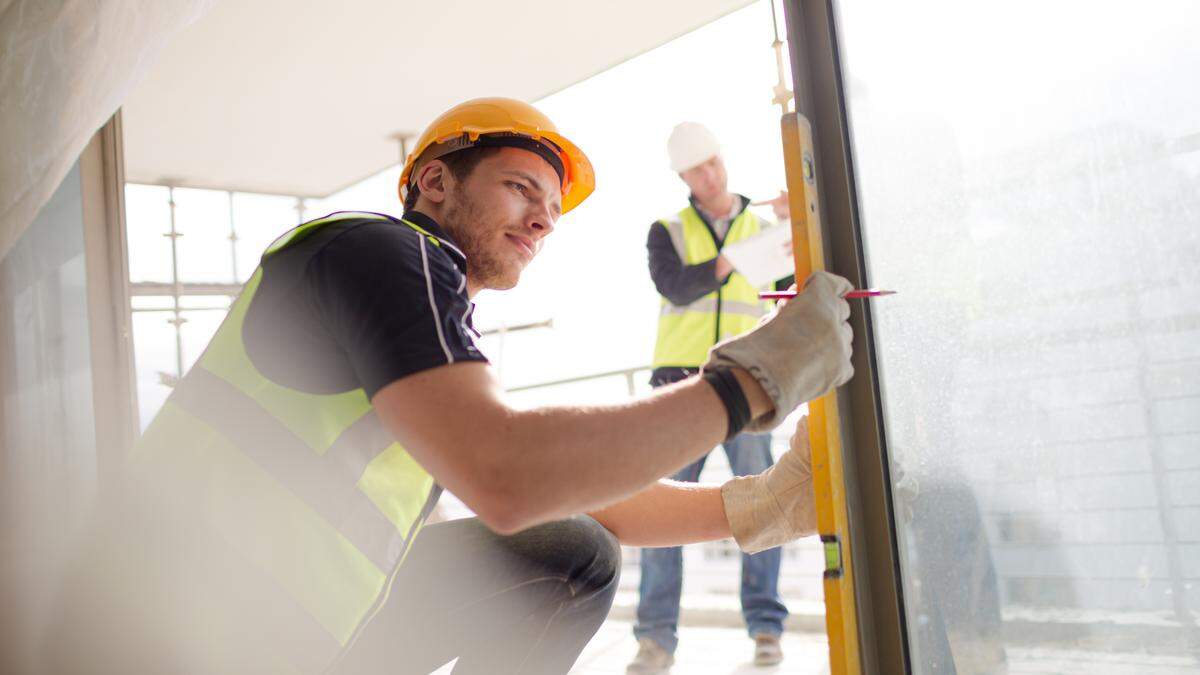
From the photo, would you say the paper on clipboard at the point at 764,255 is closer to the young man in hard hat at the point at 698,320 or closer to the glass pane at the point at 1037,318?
the young man in hard hat at the point at 698,320

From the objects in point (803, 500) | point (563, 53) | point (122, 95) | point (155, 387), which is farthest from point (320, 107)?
point (803, 500)

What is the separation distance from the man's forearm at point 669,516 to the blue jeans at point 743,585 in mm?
1179

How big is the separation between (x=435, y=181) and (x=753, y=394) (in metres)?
0.69

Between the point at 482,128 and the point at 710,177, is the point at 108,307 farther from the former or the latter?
the point at 710,177

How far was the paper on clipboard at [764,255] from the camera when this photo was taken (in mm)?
2076

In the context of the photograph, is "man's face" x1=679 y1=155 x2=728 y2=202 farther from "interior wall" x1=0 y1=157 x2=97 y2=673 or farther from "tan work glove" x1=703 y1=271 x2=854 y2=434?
"tan work glove" x1=703 y1=271 x2=854 y2=434

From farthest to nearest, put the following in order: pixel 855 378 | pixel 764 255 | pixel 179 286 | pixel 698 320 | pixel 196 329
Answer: pixel 179 286
pixel 196 329
pixel 698 320
pixel 764 255
pixel 855 378

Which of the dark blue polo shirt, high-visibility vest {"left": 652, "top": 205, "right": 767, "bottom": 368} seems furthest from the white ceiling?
the dark blue polo shirt

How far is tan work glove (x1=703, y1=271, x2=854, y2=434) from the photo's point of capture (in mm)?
1029

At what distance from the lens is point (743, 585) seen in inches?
108

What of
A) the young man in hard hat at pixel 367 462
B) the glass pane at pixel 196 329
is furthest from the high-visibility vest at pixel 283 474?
the glass pane at pixel 196 329

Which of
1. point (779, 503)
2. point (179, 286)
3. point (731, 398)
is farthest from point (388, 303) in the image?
point (179, 286)

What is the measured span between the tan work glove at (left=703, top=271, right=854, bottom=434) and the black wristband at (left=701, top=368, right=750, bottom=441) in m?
0.02

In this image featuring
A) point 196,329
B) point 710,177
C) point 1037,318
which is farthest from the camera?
point 196,329
